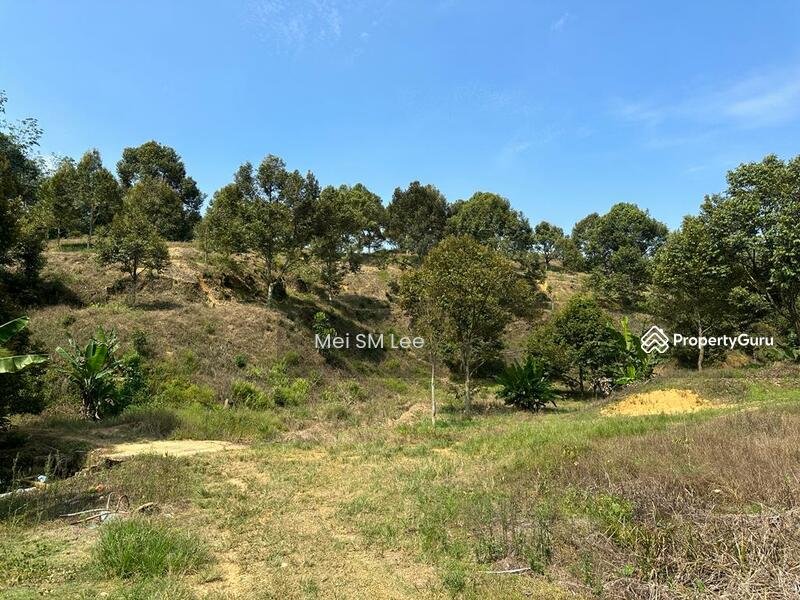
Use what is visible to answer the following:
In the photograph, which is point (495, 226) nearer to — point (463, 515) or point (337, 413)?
point (337, 413)

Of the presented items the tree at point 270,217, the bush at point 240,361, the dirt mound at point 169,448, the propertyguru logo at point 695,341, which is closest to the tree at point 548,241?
the propertyguru logo at point 695,341

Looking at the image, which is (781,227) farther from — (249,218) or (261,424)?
(249,218)

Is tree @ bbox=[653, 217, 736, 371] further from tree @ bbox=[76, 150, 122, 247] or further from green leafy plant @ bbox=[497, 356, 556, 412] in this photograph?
tree @ bbox=[76, 150, 122, 247]

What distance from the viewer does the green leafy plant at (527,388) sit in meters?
22.1

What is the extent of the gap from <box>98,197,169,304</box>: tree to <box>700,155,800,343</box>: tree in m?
29.0

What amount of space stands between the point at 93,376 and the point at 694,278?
99.1ft

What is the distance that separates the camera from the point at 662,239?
5631 cm

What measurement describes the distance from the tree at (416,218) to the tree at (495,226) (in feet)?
6.53

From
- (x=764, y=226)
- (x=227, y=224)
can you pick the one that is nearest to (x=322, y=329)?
(x=227, y=224)

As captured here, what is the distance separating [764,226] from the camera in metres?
21.1

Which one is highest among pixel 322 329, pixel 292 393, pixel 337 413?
pixel 322 329

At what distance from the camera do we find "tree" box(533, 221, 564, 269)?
5522 cm

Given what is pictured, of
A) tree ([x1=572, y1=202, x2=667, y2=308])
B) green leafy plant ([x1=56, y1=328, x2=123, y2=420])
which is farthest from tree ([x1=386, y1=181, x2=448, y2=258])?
green leafy plant ([x1=56, y1=328, x2=123, y2=420])

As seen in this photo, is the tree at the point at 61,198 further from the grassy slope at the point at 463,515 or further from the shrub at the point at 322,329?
the grassy slope at the point at 463,515
